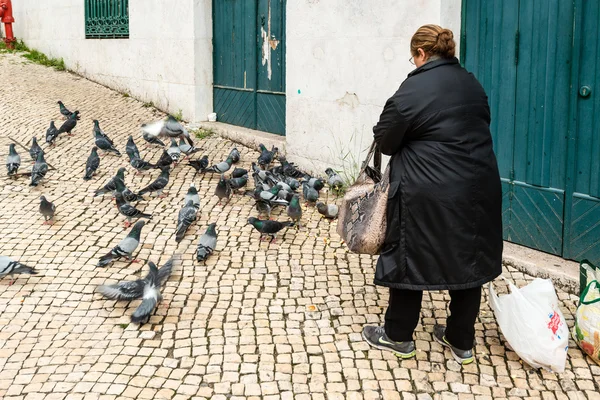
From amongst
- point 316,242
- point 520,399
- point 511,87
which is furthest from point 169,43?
point 520,399

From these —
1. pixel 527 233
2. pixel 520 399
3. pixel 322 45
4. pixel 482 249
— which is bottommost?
pixel 520 399

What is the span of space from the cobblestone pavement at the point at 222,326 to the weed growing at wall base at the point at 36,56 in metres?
9.16

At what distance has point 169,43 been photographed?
40.9 feet

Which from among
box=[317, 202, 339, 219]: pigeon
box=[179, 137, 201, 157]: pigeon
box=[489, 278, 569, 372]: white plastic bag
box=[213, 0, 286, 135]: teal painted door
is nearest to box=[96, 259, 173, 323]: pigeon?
box=[317, 202, 339, 219]: pigeon

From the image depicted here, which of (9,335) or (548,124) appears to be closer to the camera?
(9,335)

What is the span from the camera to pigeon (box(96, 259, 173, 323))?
535cm

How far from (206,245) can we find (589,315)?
11.8 feet

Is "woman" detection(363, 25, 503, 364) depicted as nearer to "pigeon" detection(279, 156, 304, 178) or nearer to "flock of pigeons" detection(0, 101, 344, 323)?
"flock of pigeons" detection(0, 101, 344, 323)

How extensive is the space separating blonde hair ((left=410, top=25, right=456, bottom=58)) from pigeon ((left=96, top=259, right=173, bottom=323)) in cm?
289

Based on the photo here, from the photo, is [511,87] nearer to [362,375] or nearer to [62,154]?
[362,375]

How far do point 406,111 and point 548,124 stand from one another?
252 centimetres

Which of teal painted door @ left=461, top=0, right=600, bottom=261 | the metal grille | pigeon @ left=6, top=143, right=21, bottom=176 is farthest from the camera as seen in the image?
the metal grille

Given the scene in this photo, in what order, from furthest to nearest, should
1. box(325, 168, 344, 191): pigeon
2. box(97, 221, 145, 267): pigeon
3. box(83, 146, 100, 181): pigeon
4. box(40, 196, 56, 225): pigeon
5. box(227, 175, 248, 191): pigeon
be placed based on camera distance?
1. box(83, 146, 100, 181): pigeon
2. box(325, 168, 344, 191): pigeon
3. box(227, 175, 248, 191): pigeon
4. box(40, 196, 56, 225): pigeon
5. box(97, 221, 145, 267): pigeon

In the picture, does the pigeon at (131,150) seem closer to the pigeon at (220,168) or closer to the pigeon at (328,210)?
the pigeon at (220,168)
